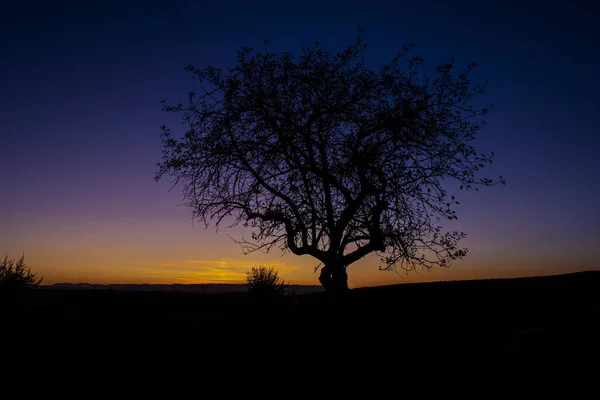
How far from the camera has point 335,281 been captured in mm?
13031

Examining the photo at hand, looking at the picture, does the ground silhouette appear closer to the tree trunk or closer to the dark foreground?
the dark foreground

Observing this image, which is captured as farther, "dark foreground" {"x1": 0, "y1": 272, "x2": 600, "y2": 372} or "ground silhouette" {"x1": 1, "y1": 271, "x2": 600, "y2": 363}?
"ground silhouette" {"x1": 1, "y1": 271, "x2": 600, "y2": 363}

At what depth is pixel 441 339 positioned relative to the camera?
9.30m

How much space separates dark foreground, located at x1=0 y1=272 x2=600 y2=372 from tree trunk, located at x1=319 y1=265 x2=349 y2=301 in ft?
1.20

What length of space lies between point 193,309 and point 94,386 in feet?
27.8

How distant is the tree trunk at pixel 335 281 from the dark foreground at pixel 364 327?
37 cm

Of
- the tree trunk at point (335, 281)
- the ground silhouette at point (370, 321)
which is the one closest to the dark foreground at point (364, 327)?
the ground silhouette at point (370, 321)

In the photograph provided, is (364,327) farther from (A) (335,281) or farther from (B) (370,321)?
(A) (335,281)

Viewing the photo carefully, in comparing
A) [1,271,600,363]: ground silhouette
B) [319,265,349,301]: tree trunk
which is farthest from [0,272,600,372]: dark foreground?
[319,265,349,301]: tree trunk

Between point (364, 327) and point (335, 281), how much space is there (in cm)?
224

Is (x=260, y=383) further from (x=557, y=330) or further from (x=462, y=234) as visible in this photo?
(x=462, y=234)

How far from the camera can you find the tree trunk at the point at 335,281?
1299 cm

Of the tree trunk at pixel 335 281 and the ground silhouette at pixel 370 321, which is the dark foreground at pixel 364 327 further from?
the tree trunk at pixel 335 281

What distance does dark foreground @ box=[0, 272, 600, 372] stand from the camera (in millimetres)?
8195
